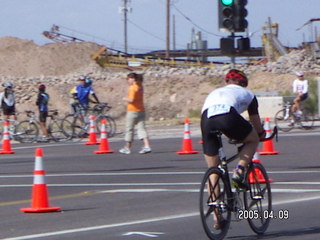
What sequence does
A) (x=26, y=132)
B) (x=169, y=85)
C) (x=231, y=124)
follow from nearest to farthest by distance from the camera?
(x=231, y=124) < (x=26, y=132) < (x=169, y=85)

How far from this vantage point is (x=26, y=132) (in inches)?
1090

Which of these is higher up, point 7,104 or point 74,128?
point 7,104

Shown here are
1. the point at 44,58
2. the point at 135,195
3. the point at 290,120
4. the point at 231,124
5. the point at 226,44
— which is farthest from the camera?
the point at 44,58

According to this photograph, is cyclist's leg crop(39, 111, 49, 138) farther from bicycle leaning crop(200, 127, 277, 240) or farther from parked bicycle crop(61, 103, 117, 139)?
bicycle leaning crop(200, 127, 277, 240)

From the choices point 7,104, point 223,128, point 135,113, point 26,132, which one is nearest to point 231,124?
point 223,128

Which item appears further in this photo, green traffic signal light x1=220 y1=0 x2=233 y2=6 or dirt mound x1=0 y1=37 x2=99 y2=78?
dirt mound x1=0 y1=37 x2=99 y2=78

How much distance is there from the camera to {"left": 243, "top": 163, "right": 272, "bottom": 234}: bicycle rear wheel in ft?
31.8

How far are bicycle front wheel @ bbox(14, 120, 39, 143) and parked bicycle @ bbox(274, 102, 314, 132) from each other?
787 centimetres

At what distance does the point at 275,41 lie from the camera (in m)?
68.5

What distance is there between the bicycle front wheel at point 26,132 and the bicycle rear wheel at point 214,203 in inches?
749

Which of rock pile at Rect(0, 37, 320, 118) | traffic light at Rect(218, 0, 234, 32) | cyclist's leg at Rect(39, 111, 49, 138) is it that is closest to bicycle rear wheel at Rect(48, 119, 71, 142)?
cyclist's leg at Rect(39, 111, 49, 138)

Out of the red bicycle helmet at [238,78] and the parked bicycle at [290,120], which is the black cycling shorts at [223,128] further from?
the parked bicycle at [290,120]

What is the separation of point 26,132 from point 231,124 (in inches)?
750

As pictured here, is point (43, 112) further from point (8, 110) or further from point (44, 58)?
point (44, 58)
